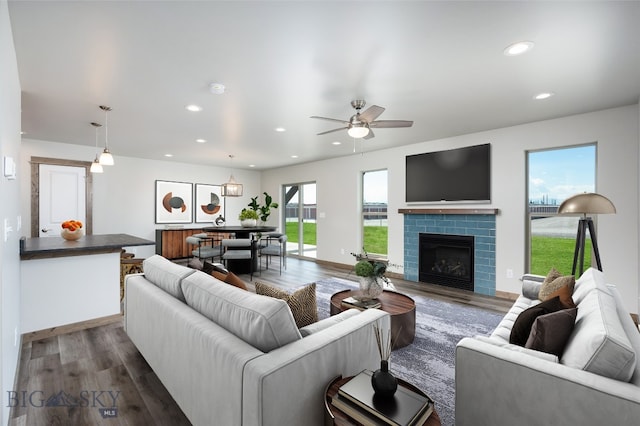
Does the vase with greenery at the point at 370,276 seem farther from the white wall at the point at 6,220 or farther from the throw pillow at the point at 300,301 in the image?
the white wall at the point at 6,220

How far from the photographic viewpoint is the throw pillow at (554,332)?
146cm

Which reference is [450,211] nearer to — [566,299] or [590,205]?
[590,205]

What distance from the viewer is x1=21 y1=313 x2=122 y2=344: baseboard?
2741 millimetres

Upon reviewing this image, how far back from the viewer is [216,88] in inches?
114

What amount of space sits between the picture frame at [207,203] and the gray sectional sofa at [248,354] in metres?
6.15

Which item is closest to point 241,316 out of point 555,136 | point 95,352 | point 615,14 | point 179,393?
point 179,393

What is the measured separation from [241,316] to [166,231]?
6.20 metres

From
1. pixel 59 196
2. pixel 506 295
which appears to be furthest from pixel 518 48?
pixel 59 196

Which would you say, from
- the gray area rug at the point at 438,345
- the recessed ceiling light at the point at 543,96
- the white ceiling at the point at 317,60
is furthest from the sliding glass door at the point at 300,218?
the recessed ceiling light at the point at 543,96

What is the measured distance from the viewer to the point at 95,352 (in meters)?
2.52

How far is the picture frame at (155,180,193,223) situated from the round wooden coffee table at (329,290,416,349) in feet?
18.5

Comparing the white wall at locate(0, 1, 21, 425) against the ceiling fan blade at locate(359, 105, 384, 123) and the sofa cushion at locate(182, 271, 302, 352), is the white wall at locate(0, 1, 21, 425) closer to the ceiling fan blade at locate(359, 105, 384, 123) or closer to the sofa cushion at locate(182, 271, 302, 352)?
the sofa cushion at locate(182, 271, 302, 352)

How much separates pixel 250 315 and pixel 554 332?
1512 millimetres

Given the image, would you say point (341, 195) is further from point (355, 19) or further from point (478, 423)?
point (478, 423)
